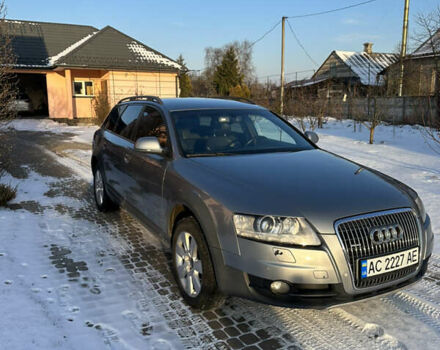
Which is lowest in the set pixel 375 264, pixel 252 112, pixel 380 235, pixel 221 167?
pixel 375 264

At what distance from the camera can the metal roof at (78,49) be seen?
20.5 meters

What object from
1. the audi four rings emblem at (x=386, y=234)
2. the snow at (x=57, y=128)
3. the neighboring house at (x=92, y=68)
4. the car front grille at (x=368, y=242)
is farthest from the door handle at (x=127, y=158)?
the neighboring house at (x=92, y=68)

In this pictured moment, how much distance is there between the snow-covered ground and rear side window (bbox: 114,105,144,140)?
4.14ft

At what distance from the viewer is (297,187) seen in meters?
2.85

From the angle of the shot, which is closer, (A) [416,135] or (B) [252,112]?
(B) [252,112]

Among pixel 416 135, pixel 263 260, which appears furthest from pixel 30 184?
pixel 416 135

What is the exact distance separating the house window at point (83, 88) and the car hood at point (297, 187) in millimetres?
20396

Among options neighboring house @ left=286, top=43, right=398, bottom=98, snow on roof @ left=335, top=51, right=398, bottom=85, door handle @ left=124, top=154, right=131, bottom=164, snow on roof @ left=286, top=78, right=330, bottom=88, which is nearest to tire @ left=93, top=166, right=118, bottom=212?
door handle @ left=124, top=154, right=131, bottom=164

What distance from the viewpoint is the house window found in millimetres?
21745

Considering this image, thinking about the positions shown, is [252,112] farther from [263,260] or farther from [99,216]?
[99,216]

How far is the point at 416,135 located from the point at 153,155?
46.1ft

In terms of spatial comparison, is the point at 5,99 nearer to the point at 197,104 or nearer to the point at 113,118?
the point at 113,118

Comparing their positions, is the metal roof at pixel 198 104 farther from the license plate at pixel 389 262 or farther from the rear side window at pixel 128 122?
the license plate at pixel 389 262

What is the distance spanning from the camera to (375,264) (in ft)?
8.51
